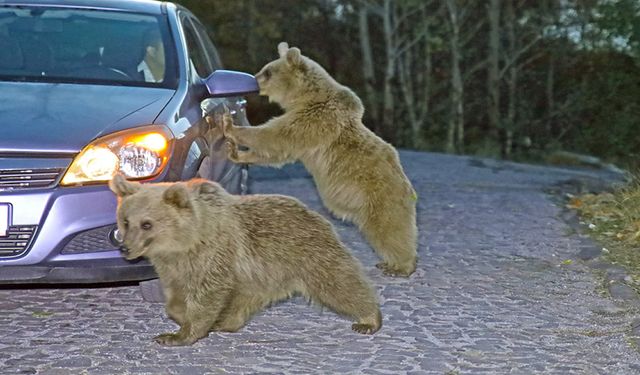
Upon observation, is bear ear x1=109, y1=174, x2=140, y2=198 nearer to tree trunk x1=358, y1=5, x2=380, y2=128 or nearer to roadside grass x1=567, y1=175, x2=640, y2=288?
roadside grass x1=567, y1=175, x2=640, y2=288

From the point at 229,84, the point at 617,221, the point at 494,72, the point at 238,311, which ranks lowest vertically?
the point at 494,72

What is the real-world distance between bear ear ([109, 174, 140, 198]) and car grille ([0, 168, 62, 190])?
22.4 inches

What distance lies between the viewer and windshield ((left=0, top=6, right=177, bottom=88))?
25.2ft

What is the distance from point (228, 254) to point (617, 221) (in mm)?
5876

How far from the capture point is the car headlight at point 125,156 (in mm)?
6453

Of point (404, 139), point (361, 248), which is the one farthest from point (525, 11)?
point (361, 248)

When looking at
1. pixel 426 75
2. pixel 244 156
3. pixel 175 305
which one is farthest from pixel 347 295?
pixel 426 75

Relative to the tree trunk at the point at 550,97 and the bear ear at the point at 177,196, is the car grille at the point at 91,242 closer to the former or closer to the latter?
the bear ear at the point at 177,196

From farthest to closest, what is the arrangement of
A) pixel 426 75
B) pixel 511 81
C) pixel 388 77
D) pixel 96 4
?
pixel 426 75
pixel 511 81
pixel 388 77
pixel 96 4

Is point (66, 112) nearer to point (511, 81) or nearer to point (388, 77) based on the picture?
point (388, 77)

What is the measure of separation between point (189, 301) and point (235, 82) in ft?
7.14

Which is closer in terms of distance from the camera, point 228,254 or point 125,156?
point 228,254

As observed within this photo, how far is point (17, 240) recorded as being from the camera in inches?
249

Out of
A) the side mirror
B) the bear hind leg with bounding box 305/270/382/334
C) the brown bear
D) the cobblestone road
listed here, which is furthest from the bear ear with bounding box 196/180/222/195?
the side mirror
